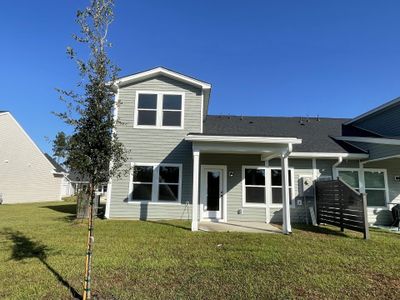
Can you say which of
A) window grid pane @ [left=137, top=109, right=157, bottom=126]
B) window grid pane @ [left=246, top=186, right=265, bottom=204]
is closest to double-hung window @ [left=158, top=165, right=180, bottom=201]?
window grid pane @ [left=137, top=109, right=157, bottom=126]

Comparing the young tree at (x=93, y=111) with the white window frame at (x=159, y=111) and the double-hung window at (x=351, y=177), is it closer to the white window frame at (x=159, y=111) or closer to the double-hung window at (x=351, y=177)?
the white window frame at (x=159, y=111)

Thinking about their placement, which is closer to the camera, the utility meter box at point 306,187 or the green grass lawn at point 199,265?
the green grass lawn at point 199,265

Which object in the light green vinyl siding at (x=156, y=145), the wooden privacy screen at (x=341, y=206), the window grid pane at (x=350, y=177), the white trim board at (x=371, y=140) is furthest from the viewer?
the window grid pane at (x=350, y=177)

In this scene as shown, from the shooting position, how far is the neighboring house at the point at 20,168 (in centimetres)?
2109

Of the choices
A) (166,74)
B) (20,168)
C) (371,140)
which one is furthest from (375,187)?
(20,168)

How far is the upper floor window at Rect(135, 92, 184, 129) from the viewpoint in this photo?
11781mm

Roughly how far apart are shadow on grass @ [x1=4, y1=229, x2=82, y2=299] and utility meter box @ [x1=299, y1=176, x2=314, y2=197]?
9589mm

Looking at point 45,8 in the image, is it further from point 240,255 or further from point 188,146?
point 240,255

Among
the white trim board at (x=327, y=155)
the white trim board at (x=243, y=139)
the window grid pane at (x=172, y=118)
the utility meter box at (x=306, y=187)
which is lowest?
the utility meter box at (x=306, y=187)

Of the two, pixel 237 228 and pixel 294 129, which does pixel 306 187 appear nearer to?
pixel 294 129

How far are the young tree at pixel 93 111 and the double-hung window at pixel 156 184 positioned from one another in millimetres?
7141

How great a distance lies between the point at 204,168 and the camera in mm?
11688

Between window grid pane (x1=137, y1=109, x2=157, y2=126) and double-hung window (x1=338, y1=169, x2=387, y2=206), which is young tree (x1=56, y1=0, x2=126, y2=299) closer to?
window grid pane (x1=137, y1=109, x2=157, y2=126)

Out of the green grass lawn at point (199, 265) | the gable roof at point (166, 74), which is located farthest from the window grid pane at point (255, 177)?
the gable roof at point (166, 74)
